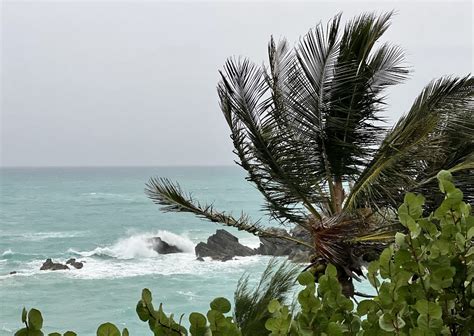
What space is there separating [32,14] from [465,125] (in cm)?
479

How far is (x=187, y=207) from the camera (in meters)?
4.58

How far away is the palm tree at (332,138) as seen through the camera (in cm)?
430

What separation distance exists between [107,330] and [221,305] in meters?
0.10

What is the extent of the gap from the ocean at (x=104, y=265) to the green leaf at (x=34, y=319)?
6187 mm

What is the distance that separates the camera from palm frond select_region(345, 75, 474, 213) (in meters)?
4.05

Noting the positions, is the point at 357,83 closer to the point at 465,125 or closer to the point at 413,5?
the point at 465,125

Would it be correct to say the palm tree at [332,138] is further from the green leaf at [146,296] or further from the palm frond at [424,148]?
the green leaf at [146,296]

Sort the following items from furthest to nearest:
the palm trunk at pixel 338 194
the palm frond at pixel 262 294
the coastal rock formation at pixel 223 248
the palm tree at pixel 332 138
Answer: the coastal rock formation at pixel 223 248, the palm trunk at pixel 338 194, the palm tree at pixel 332 138, the palm frond at pixel 262 294

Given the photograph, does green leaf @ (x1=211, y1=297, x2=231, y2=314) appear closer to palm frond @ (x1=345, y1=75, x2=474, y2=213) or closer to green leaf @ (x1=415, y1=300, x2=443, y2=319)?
green leaf @ (x1=415, y1=300, x2=443, y2=319)

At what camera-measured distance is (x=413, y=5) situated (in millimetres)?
6527

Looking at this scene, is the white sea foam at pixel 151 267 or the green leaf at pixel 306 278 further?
the white sea foam at pixel 151 267

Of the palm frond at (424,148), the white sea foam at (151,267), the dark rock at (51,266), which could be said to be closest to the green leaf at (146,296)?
the palm frond at (424,148)

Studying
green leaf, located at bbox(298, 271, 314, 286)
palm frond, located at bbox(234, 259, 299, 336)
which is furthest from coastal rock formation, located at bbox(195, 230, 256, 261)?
green leaf, located at bbox(298, 271, 314, 286)

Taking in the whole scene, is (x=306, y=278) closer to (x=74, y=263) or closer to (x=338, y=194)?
(x=338, y=194)
